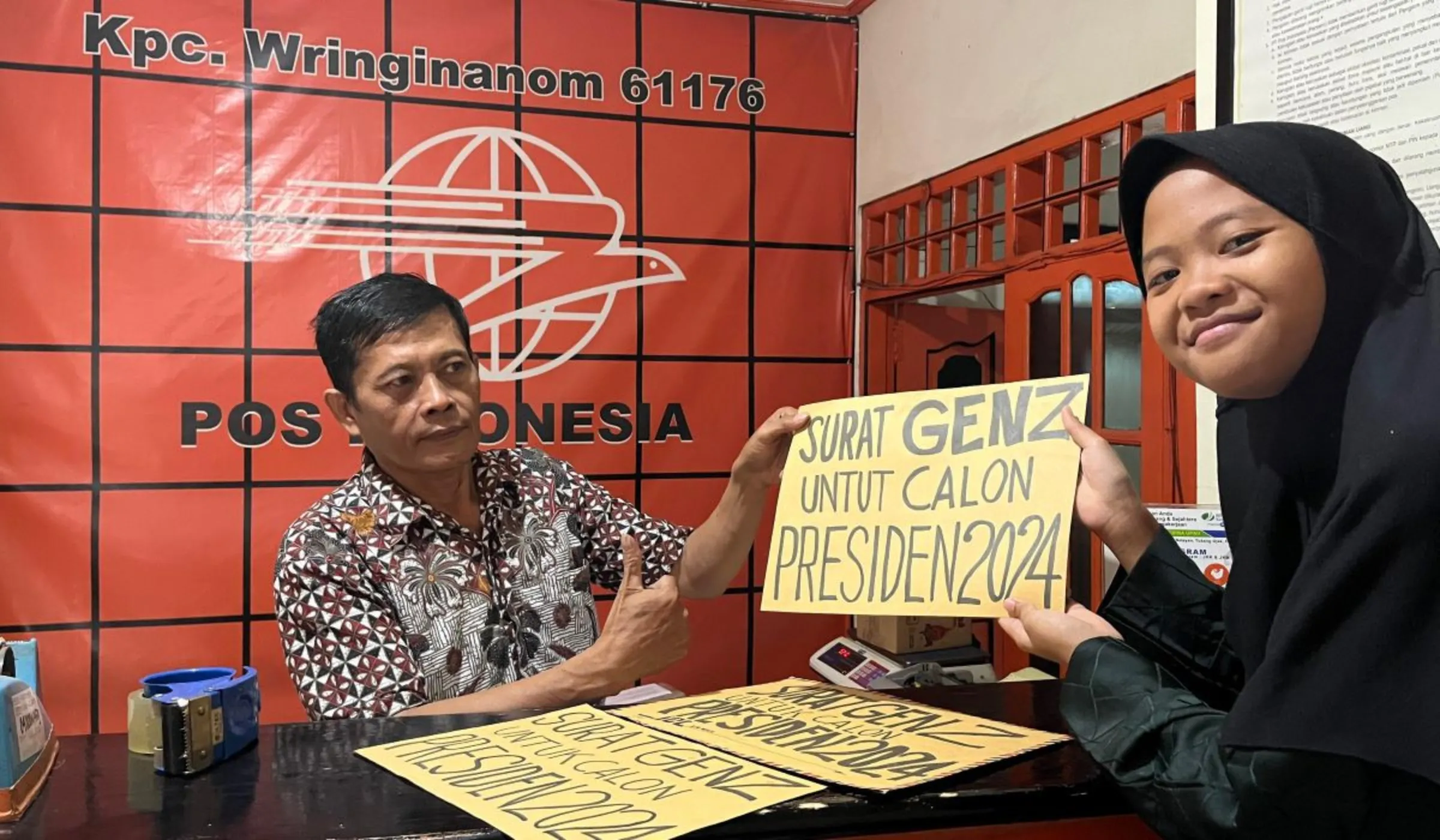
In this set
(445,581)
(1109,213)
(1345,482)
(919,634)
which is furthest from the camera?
(1109,213)

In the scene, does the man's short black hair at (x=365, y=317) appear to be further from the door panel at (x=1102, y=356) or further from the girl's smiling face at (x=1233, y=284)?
the door panel at (x=1102, y=356)

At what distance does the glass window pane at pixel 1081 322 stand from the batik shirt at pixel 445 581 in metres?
1.22

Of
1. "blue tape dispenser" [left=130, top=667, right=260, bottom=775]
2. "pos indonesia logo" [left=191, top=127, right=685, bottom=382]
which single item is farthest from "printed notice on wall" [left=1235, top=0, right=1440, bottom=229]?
"pos indonesia logo" [left=191, top=127, right=685, bottom=382]

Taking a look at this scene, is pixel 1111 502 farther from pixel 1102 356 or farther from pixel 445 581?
pixel 1102 356

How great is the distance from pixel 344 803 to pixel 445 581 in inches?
26.7

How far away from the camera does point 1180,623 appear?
1.06m

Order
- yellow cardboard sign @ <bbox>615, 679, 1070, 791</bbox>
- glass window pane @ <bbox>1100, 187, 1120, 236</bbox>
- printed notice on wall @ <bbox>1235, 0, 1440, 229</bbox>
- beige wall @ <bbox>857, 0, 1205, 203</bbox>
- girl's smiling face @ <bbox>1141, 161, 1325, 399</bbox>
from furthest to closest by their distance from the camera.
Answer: glass window pane @ <bbox>1100, 187, 1120, 236</bbox> → beige wall @ <bbox>857, 0, 1205, 203</bbox> → printed notice on wall @ <bbox>1235, 0, 1440, 229</bbox> → yellow cardboard sign @ <bbox>615, 679, 1070, 791</bbox> → girl's smiling face @ <bbox>1141, 161, 1325, 399</bbox>

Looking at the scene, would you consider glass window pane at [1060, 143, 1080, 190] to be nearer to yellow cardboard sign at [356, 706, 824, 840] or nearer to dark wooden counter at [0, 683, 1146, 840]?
dark wooden counter at [0, 683, 1146, 840]

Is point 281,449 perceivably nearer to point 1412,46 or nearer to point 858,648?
point 858,648

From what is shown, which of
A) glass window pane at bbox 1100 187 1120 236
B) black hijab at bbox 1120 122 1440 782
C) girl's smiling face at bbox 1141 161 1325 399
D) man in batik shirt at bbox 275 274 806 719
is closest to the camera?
black hijab at bbox 1120 122 1440 782

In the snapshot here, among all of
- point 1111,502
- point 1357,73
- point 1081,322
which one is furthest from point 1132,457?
point 1111,502

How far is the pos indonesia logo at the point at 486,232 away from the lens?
3.13 m

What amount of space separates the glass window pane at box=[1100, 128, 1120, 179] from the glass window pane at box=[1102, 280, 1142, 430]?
0.96ft

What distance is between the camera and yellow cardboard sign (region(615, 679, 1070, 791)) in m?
0.95
